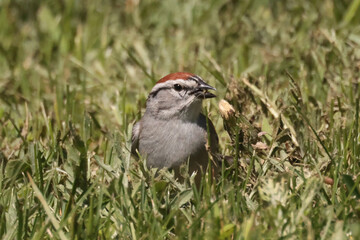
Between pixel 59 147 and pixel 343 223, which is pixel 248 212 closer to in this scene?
pixel 343 223

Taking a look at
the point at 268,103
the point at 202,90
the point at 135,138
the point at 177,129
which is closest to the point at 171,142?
the point at 177,129

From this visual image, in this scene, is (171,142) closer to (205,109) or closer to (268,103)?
(205,109)

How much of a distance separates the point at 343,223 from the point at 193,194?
71cm

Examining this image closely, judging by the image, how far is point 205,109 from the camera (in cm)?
375

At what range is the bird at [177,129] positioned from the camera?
12.6 ft

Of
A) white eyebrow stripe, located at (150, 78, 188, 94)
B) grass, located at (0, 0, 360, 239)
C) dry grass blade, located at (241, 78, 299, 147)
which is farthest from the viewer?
white eyebrow stripe, located at (150, 78, 188, 94)

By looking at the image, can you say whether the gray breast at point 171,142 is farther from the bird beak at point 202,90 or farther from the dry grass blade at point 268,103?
the dry grass blade at point 268,103

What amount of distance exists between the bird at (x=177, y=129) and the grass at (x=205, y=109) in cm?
17

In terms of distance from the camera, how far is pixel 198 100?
412 centimetres

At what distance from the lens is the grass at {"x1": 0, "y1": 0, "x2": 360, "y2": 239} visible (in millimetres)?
2984

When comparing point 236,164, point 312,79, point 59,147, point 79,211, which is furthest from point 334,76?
point 79,211

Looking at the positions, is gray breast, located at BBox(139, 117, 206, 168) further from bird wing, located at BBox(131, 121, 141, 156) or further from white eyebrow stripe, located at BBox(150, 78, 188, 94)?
white eyebrow stripe, located at BBox(150, 78, 188, 94)

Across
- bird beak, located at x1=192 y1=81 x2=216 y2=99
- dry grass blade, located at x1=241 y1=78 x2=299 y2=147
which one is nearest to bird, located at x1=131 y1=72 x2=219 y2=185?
bird beak, located at x1=192 y1=81 x2=216 y2=99

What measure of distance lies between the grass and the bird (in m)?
0.17
